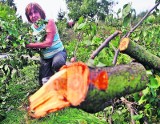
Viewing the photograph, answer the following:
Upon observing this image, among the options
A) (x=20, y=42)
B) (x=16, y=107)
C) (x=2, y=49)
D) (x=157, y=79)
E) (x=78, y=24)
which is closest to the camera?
(x=157, y=79)

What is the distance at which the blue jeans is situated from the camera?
393 cm

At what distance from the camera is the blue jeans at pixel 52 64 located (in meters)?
3.93

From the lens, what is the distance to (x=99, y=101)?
4.33ft

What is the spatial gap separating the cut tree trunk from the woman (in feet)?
7.10

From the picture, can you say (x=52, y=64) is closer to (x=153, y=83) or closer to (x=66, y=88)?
(x=153, y=83)

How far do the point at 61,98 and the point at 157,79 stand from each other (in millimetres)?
740

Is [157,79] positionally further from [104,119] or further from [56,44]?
[56,44]

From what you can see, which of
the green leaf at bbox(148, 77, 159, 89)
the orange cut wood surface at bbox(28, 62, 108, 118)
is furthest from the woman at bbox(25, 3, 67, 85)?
the orange cut wood surface at bbox(28, 62, 108, 118)

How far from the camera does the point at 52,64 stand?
3.97 m

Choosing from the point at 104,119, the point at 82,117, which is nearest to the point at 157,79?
the point at 104,119

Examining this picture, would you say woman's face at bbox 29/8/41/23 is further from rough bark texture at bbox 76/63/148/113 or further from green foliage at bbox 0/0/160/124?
rough bark texture at bbox 76/63/148/113

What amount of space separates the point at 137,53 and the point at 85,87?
452 mm

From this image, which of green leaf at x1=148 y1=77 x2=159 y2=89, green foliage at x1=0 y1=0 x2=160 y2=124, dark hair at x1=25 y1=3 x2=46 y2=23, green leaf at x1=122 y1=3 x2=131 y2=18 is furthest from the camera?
dark hair at x1=25 y1=3 x2=46 y2=23

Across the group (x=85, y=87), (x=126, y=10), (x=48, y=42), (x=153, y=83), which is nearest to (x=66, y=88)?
(x=85, y=87)
